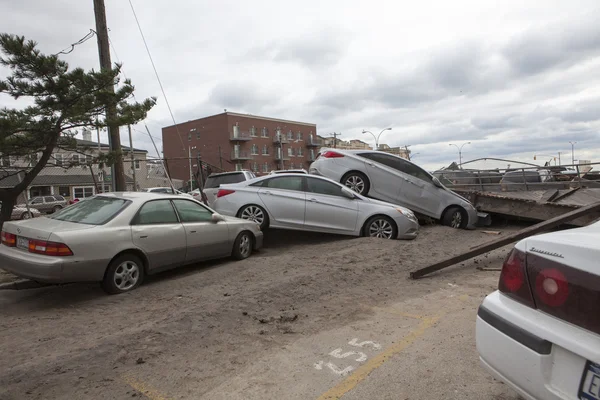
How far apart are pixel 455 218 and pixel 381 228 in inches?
112

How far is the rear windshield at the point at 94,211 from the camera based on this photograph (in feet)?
18.0

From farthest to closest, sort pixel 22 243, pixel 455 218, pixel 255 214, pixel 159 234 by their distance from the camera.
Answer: pixel 455 218
pixel 255 214
pixel 159 234
pixel 22 243

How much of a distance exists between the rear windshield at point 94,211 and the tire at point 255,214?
3.03 m

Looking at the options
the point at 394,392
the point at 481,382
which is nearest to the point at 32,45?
the point at 394,392

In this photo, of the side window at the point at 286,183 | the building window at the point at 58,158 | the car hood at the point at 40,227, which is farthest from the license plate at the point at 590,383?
the building window at the point at 58,158

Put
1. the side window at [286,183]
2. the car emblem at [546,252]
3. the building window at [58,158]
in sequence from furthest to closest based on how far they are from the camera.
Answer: the side window at [286,183], the building window at [58,158], the car emblem at [546,252]

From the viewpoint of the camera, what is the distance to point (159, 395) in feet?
9.36

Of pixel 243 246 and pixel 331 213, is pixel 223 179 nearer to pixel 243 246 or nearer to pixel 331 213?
pixel 331 213

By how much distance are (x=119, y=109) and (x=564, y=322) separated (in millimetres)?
7685

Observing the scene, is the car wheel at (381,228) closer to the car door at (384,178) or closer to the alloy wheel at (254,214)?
the car door at (384,178)

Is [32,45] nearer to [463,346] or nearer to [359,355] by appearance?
[359,355]

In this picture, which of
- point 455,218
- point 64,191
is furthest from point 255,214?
point 64,191

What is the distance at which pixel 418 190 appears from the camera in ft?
32.6

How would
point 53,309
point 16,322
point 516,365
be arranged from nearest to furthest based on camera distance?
point 516,365
point 16,322
point 53,309
